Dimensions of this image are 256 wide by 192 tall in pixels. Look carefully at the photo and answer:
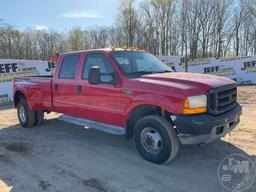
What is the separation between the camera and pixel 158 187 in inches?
168

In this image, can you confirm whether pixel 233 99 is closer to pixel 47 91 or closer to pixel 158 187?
pixel 158 187

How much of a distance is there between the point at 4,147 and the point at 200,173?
4.11 m

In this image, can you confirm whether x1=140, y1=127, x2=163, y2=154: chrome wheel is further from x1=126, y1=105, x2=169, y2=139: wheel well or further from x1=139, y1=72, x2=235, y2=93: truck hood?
x1=139, y1=72, x2=235, y2=93: truck hood

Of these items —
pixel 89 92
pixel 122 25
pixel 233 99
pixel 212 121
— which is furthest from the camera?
pixel 122 25

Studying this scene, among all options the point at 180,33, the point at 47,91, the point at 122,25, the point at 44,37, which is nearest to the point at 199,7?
the point at 180,33

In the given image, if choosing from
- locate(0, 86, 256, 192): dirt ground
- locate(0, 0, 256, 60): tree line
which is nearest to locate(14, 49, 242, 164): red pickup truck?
locate(0, 86, 256, 192): dirt ground

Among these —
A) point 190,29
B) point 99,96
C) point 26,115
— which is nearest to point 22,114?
point 26,115

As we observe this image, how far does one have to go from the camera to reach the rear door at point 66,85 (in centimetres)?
650

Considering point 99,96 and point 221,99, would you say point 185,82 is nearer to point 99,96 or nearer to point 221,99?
point 221,99

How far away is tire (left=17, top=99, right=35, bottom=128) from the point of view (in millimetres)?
8016

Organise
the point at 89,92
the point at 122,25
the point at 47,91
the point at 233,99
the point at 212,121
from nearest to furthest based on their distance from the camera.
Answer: the point at 212,121
the point at 233,99
the point at 89,92
the point at 47,91
the point at 122,25

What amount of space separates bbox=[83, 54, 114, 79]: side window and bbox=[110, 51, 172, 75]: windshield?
177mm

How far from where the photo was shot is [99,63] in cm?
595

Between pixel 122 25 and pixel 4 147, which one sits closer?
pixel 4 147
